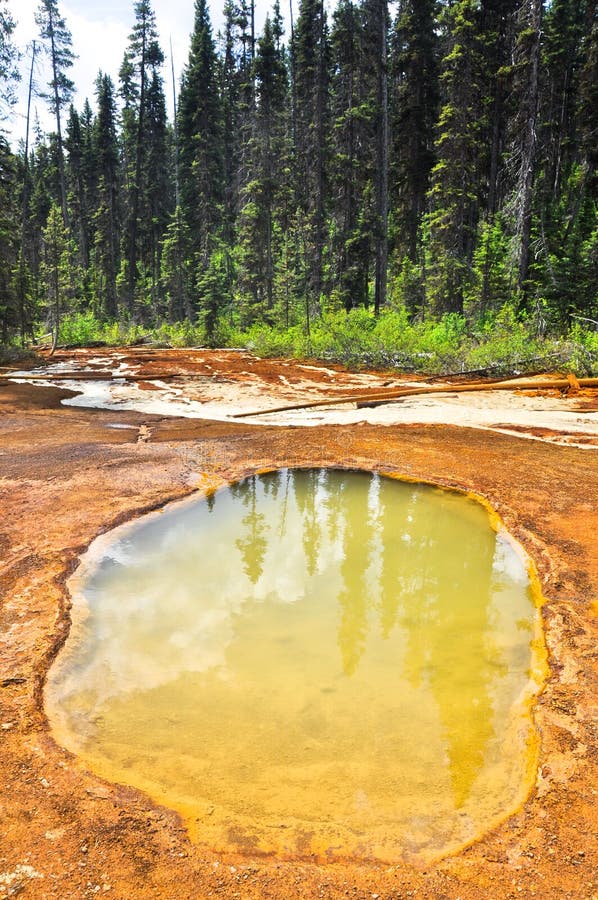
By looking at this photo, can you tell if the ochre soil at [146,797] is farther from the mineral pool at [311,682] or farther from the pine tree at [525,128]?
the pine tree at [525,128]

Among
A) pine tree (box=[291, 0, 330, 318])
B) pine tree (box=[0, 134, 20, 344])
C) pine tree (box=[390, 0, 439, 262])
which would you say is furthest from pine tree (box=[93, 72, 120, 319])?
pine tree (box=[390, 0, 439, 262])

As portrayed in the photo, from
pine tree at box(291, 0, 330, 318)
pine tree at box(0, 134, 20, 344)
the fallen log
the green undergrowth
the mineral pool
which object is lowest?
the mineral pool

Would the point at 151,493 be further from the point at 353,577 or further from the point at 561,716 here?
the point at 561,716

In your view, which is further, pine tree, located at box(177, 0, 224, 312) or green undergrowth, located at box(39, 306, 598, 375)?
pine tree, located at box(177, 0, 224, 312)

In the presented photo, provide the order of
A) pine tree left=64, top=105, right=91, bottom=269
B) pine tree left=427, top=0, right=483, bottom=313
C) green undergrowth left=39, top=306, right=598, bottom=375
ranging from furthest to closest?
1. pine tree left=64, top=105, right=91, bottom=269
2. pine tree left=427, top=0, right=483, bottom=313
3. green undergrowth left=39, top=306, right=598, bottom=375

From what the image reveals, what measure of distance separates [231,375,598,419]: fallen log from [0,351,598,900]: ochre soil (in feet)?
11.0

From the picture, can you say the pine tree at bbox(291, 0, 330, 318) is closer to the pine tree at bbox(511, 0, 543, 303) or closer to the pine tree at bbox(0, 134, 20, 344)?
the pine tree at bbox(511, 0, 543, 303)

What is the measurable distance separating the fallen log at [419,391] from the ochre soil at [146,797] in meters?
3.36

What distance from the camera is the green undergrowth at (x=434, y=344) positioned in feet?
47.0

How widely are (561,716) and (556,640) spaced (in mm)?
760

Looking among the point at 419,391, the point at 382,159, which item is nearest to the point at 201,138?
the point at 382,159

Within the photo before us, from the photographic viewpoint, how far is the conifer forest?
768 inches

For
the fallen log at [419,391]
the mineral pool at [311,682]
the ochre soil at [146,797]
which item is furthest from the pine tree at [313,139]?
the mineral pool at [311,682]

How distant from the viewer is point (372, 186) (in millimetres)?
28109
